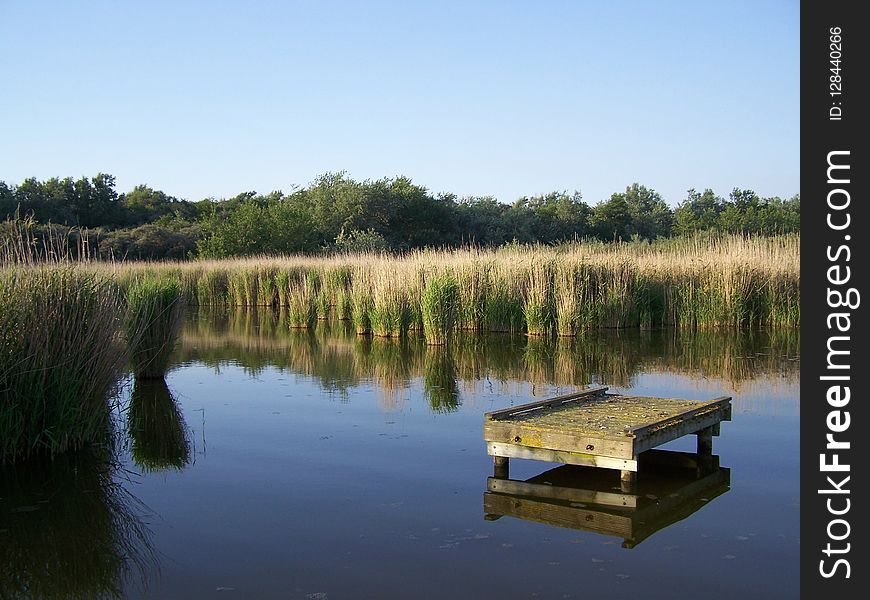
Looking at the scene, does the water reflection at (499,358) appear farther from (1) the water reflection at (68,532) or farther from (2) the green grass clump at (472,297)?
(1) the water reflection at (68,532)

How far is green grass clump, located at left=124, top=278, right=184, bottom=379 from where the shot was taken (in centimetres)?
1111

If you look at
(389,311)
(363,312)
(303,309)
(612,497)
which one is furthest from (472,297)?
(612,497)

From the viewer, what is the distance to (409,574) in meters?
4.75

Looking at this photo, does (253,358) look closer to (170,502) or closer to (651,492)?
(170,502)

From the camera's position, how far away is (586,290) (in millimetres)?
18078

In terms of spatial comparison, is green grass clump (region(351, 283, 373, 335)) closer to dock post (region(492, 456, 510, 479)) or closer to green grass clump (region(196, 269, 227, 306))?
dock post (region(492, 456, 510, 479))

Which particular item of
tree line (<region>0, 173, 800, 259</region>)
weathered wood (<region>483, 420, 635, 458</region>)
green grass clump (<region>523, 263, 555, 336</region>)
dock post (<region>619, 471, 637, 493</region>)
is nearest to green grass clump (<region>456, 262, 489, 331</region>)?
green grass clump (<region>523, 263, 555, 336</region>)

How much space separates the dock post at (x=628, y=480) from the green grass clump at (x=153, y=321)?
22.8 ft

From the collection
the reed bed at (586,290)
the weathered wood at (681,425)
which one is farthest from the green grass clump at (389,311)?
the weathered wood at (681,425)

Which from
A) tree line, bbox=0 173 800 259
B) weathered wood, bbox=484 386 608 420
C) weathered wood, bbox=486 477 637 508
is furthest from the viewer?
tree line, bbox=0 173 800 259

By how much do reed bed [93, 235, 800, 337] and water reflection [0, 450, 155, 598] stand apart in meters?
10.9

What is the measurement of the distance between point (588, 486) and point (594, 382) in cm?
476

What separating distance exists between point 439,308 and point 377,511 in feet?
35.5
